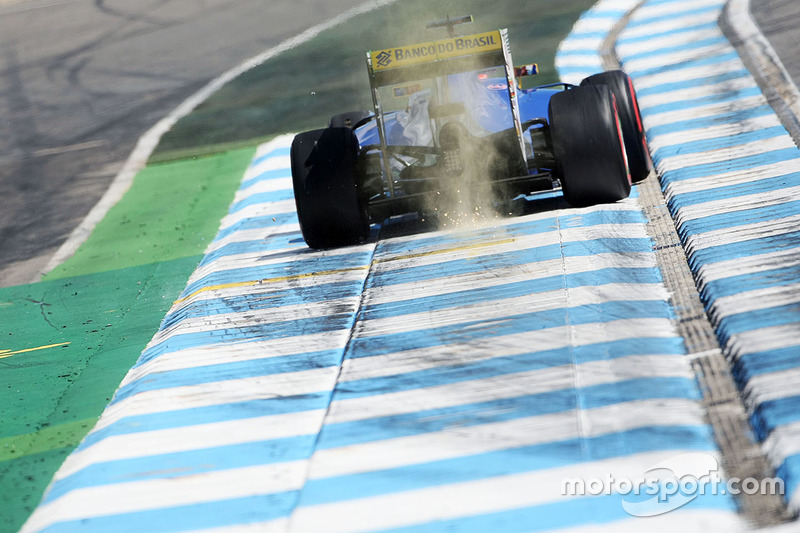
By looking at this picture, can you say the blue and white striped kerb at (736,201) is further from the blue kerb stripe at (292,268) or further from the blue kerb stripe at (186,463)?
the blue kerb stripe at (292,268)

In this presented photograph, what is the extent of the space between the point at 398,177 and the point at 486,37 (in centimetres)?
137

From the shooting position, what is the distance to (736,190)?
26.5ft

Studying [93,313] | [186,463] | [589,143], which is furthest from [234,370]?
[589,143]

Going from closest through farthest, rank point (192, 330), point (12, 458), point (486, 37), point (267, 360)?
point (12, 458)
point (267, 360)
point (192, 330)
point (486, 37)

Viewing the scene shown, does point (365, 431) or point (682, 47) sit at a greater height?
point (682, 47)

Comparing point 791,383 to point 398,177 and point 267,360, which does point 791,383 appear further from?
point 398,177

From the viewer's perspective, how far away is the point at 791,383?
5016 mm

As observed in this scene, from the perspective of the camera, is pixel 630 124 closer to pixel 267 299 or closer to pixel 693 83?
pixel 267 299

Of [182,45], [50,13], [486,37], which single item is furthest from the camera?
[50,13]

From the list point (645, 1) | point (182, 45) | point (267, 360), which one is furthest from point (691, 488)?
point (182, 45)

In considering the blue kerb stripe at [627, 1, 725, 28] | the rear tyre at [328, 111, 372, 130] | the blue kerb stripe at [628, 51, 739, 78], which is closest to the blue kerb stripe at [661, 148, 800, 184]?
the rear tyre at [328, 111, 372, 130]

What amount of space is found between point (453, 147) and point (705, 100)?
14.7ft
